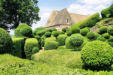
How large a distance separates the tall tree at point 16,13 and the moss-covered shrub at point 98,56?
1812cm

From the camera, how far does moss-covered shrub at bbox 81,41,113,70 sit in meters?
5.37

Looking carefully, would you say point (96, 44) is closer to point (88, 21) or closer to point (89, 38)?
point (89, 38)

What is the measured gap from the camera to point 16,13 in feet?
75.3

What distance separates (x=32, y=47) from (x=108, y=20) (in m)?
11.0

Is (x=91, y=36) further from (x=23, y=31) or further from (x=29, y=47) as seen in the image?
(x=23, y=31)

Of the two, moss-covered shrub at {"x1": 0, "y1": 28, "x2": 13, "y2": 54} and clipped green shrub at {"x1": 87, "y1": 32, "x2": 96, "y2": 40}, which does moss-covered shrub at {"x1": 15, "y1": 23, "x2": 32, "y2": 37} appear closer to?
moss-covered shrub at {"x1": 0, "y1": 28, "x2": 13, "y2": 54}

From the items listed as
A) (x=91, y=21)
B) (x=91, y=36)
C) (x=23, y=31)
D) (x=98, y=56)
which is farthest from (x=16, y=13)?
(x=98, y=56)

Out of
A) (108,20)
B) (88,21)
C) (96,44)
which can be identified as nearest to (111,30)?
(108,20)

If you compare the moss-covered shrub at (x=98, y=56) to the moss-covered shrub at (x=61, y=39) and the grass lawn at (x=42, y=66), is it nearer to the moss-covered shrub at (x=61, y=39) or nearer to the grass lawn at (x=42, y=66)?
the grass lawn at (x=42, y=66)

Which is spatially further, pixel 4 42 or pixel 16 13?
pixel 16 13

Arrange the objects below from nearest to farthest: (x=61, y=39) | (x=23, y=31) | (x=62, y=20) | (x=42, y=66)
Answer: (x=42, y=66) < (x=23, y=31) < (x=61, y=39) < (x=62, y=20)

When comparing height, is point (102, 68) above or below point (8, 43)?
below

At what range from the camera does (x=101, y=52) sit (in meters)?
5.48

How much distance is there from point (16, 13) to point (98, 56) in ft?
68.5
